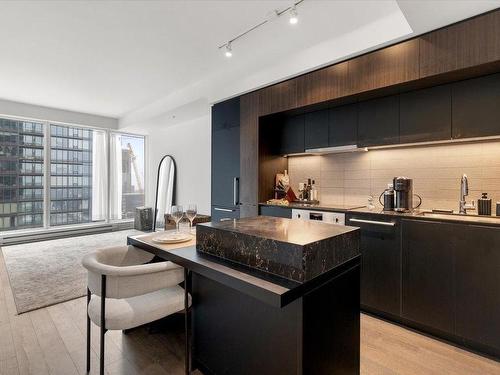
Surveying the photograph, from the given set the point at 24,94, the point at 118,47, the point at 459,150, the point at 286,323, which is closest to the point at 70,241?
the point at 24,94

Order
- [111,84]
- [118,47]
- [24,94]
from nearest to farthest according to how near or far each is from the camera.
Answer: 1. [118,47]
2. [111,84]
3. [24,94]

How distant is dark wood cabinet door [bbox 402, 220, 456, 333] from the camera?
2.15m

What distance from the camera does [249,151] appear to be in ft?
12.2

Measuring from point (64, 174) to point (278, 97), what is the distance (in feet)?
18.0

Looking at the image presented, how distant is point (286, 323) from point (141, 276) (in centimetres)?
85

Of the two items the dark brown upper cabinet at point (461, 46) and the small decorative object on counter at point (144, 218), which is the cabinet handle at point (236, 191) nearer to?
the dark brown upper cabinet at point (461, 46)

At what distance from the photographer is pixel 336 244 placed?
135 cm

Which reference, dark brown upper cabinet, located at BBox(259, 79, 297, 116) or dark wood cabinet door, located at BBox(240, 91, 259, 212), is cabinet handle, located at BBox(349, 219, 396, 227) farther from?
dark brown upper cabinet, located at BBox(259, 79, 297, 116)

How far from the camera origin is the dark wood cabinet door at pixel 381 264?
241 centimetres

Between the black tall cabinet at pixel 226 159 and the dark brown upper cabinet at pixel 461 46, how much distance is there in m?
2.37

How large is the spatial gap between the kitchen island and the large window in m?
5.71

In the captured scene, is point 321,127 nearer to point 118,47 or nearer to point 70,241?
point 118,47

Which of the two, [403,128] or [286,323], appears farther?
[403,128]

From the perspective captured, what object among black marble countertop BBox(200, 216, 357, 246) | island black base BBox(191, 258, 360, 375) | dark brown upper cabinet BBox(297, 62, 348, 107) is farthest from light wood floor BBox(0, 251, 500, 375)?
dark brown upper cabinet BBox(297, 62, 348, 107)
